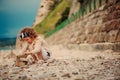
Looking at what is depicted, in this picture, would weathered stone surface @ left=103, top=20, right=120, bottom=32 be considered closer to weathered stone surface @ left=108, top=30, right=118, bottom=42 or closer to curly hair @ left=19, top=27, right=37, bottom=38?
weathered stone surface @ left=108, top=30, right=118, bottom=42

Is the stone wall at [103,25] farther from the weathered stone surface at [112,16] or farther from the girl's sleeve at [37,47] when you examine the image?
the girl's sleeve at [37,47]

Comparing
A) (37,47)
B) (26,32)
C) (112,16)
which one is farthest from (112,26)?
(26,32)

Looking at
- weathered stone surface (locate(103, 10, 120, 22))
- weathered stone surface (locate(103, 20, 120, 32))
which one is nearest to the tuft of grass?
weathered stone surface (locate(103, 10, 120, 22))

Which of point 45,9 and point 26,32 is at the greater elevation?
point 45,9

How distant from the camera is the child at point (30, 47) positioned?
9570 mm

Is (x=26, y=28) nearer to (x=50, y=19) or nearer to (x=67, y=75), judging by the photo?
(x=67, y=75)

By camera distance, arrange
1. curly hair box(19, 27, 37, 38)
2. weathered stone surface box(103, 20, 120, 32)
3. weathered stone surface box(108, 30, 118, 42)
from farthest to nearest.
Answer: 1. weathered stone surface box(103, 20, 120, 32)
2. weathered stone surface box(108, 30, 118, 42)
3. curly hair box(19, 27, 37, 38)

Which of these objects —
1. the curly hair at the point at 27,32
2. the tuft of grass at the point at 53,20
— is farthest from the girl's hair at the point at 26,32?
the tuft of grass at the point at 53,20

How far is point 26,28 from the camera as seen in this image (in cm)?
975

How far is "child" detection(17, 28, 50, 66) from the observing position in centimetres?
957

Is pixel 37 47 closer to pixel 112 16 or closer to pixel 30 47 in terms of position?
pixel 30 47

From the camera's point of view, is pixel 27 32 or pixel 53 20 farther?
pixel 53 20

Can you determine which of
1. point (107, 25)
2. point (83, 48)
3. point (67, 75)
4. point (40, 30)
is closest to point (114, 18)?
point (107, 25)

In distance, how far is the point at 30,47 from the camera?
381 inches
